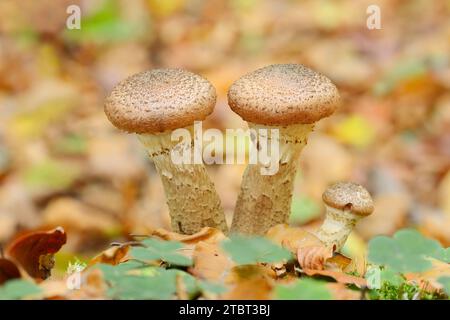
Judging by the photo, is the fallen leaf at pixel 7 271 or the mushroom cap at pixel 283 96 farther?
the mushroom cap at pixel 283 96

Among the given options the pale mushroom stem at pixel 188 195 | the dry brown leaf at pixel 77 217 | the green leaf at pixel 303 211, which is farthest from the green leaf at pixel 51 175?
the pale mushroom stem at pixel 188 195

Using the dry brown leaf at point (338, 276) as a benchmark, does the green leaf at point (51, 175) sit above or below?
below

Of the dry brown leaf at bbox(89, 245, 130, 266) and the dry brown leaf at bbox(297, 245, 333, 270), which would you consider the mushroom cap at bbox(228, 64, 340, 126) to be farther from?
the dry brown leaf at bbox(89, 245, 130, 266)

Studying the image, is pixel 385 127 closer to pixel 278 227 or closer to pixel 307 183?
pixel 307 183

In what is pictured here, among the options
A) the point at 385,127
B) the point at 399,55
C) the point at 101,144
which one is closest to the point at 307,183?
the point at 385,127

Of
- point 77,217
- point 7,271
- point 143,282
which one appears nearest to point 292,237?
point 143,282

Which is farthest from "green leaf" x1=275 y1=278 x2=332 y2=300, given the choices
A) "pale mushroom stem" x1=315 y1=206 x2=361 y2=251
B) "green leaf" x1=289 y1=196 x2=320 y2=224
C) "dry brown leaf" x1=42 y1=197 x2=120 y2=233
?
"dry brown leaf" x1=42 y1=197 x2=120 y2=233

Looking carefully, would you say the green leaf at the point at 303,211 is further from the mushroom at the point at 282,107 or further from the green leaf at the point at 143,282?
the green leaf at the point at 143,282
